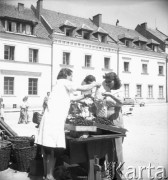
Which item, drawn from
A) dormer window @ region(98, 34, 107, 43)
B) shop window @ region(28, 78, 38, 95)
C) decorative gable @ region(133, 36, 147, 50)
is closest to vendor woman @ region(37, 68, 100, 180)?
shop window @ region(28, 78, 38, 95)

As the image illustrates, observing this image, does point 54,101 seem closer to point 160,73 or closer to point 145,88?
point 145,88

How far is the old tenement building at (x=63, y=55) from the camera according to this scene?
17375 mm

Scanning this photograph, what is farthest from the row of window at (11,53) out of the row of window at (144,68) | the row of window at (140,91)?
the row of window at (140,91)

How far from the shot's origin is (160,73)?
25250mm

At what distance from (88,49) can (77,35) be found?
1377 mm

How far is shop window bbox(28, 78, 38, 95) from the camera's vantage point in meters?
18.1

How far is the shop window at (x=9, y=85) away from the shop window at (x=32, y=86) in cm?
123

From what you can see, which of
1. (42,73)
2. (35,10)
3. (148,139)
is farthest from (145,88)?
(148,139)

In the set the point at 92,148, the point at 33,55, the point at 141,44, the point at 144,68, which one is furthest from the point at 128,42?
the point at 92,148

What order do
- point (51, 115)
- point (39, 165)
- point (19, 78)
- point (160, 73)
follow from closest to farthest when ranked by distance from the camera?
point (51, 115)
point (39, 165)
point (19, 78)
point (160, 73)

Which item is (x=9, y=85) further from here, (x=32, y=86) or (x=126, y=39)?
(x=126, y=39)

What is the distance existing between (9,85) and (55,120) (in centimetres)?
1502

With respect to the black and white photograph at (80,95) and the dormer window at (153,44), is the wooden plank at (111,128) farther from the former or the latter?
the dormer window at (153,44)

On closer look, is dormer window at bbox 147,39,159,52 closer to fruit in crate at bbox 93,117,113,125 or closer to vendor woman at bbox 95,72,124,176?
vendor woman at bbox 95,72,124,176
